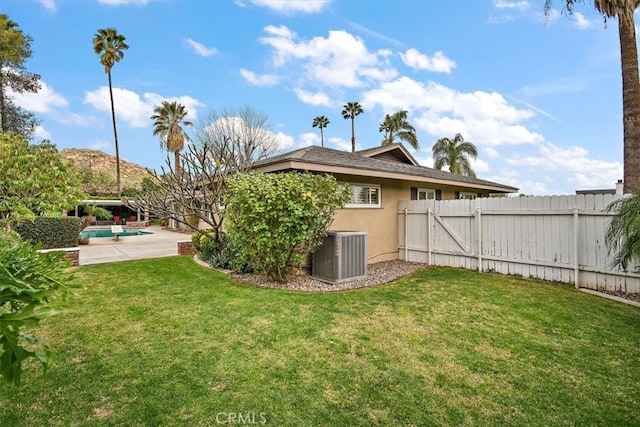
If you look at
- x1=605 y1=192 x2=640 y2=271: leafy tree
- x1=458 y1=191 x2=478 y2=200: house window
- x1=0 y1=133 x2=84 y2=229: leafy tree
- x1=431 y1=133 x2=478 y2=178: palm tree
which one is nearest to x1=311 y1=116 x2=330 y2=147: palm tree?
x1=431 y1=133 x2=478 y2=178: palm tree

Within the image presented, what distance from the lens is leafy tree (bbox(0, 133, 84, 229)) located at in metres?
2.33

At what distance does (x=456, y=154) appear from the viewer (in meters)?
27.5

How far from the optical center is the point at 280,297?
630 centimetres

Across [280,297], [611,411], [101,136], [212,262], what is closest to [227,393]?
[280,297]

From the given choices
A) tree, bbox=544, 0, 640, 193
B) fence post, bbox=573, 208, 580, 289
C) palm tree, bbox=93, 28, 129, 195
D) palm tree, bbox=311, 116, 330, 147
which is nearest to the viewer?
fence post, bbox=573, 208, 580, 289

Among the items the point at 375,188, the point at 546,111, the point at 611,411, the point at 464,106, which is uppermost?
the point at 464,106

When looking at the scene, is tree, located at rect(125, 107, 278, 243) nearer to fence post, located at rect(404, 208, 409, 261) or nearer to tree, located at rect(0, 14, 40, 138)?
fence post, located at rect(404, 208, 409, 261)

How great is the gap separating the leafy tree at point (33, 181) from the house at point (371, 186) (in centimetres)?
517

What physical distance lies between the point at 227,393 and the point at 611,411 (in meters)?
3.62

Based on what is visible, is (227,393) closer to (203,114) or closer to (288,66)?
(288,66)

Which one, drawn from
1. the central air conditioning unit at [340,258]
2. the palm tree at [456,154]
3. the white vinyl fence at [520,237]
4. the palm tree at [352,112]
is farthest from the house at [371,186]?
the palm tree at [352,112]

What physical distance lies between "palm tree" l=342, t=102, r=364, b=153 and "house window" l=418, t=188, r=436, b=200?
76.3 feet

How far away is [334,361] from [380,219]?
280 inches

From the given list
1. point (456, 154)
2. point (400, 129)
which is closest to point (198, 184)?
point (456, 154)
